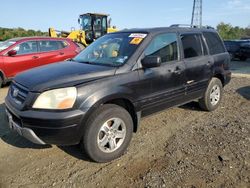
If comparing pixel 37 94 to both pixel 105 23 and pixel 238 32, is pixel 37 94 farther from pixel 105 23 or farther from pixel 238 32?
pixel 238 32

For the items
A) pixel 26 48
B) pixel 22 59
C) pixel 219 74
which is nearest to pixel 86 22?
pixel 26 48

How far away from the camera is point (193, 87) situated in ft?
16.9

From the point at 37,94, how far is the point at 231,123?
3.64 m

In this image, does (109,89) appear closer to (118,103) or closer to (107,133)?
(118,103)

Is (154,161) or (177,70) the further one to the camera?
(177,70)

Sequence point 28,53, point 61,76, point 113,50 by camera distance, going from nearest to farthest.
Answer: point 61,76, point 113,50, point 28,53

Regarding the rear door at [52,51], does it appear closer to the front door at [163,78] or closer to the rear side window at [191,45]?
the rear side window at [191,45]

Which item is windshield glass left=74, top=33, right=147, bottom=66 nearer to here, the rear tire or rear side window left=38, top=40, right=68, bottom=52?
the rear tire

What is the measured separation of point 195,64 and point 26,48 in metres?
6.06

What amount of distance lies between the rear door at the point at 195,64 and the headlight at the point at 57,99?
2362 millimetres

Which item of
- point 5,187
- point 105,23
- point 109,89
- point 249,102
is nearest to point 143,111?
point 109,89

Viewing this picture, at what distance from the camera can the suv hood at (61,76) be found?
11.4ft

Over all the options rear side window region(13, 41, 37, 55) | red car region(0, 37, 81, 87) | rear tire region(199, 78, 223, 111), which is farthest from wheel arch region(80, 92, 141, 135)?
rear side window region(13, 41, 37, 55)

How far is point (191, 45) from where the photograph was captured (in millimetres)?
5215
